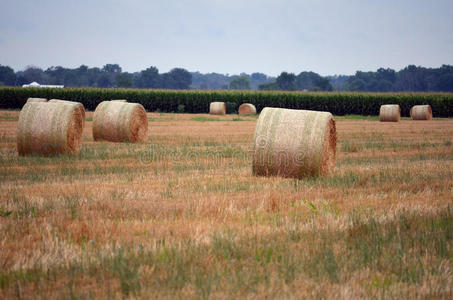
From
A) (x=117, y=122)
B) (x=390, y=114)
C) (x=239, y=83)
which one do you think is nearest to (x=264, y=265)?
(x=117, y=122)

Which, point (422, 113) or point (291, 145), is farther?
point (422, 113)

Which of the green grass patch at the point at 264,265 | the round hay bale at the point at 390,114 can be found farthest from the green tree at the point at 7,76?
the green grass patch at the point at 264,265

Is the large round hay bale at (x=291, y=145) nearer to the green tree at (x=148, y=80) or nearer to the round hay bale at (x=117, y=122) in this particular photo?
the round hay bale at (x=117, y=122)

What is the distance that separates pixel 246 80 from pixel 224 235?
15859 cm

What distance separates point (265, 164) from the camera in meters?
11.3

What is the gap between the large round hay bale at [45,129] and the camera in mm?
14961

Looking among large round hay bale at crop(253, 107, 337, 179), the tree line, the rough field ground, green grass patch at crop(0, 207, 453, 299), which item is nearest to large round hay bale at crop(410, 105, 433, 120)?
the rough field ground

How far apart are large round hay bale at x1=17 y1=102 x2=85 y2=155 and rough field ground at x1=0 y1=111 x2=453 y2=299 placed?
2994 mm

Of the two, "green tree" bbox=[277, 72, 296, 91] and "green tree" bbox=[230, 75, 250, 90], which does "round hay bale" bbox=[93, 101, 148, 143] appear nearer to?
"green tree" bbox=[277, 72, 296, 91]

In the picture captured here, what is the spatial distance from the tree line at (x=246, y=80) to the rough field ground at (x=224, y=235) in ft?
357

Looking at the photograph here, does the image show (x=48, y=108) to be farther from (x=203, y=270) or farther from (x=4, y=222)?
(x=203, y=270)

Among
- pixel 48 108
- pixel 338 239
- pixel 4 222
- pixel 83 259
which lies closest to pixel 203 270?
pixel 83 259

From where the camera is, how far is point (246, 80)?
163 m

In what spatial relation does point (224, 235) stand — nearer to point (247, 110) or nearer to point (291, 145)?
point (291, 145)
